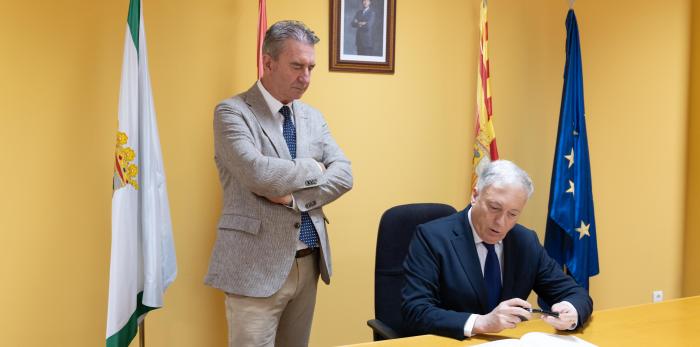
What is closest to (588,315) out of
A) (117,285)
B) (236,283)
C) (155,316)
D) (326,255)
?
(326,255)

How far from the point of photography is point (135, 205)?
2568 millimetres

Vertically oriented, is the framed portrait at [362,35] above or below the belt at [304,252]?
above

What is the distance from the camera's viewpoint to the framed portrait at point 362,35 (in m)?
3.28

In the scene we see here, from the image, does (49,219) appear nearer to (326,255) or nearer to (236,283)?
(236,283)

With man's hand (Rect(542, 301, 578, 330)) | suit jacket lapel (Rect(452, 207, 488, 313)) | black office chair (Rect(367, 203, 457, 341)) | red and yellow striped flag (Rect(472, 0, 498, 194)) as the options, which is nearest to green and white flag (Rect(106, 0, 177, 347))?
black office chair (Rect(367, 203, 457, 341))

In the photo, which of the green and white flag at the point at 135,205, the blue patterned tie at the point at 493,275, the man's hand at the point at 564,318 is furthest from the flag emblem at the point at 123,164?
the man's hand at the point at 564,318

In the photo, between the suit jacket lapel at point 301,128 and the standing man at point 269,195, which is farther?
the suit jacket lapel at point 301,128

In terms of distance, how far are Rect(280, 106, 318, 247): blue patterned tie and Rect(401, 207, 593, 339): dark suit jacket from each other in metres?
0.45

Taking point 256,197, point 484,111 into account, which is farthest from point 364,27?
point 256,197

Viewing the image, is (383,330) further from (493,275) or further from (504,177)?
(504,177)

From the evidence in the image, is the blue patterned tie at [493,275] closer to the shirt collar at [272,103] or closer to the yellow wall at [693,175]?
the shirt collar at [272,103]

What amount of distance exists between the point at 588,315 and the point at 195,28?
7.04ft

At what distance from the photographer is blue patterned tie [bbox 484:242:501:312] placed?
217 cm

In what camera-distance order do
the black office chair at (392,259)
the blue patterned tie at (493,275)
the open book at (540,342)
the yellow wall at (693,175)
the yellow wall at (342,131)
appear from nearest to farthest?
the open book at (540,342)
the blue patterned tie at (493,275)
the black office chair at (392,259)
the yellow wall at (342,131)
the yellow wall at (693,175)
